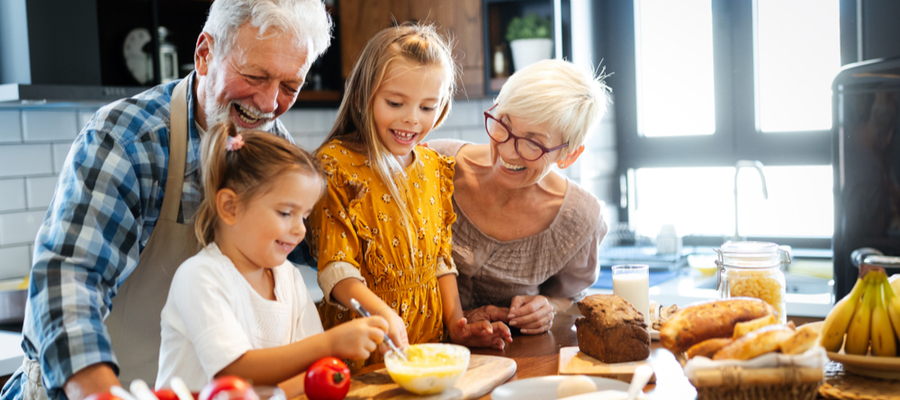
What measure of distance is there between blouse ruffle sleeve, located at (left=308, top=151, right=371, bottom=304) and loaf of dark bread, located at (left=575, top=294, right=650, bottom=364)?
50 cm

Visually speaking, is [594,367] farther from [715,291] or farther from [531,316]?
[715,291]

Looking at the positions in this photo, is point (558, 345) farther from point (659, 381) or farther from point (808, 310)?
point (808, 310)

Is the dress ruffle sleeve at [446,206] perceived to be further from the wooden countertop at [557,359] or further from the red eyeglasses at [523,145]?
the wooden countertop at [557,359]

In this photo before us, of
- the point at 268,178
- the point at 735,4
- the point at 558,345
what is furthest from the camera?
the point at 735,4

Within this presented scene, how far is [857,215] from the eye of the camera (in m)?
2.37

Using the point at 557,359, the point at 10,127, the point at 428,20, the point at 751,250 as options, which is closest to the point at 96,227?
the point at 557,359

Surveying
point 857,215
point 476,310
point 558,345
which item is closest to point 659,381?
point 558,345

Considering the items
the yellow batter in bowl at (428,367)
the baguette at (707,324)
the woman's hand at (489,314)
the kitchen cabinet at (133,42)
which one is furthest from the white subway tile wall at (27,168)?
the baguette at (707,324)

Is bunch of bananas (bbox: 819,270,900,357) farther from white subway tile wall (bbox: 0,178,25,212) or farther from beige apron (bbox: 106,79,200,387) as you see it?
white subway tile wall (bbox: 0,178,25,212)

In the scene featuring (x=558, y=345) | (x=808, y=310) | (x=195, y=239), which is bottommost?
(x=808, y=310)

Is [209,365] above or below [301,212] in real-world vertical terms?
below

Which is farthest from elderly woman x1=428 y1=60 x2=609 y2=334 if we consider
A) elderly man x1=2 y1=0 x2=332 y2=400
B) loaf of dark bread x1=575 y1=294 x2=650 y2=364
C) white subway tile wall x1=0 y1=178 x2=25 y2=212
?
white subway tile wall x1=0 y1=178 x2=25 y2=212

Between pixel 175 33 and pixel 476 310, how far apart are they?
1994 mm

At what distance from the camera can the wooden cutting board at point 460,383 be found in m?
1.31
